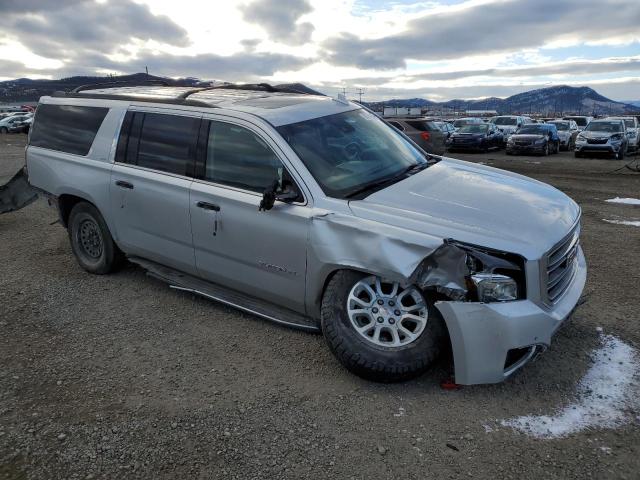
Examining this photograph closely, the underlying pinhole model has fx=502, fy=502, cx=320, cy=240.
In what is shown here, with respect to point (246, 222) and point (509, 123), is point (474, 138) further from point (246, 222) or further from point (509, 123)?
point (246, 222)

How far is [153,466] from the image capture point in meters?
2.68

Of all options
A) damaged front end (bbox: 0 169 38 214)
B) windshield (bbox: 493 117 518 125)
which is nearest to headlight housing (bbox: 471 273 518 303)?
damaged front end (bbox: 0 169 38 214)

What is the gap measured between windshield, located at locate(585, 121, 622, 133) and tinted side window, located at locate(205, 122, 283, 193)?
71.6ft

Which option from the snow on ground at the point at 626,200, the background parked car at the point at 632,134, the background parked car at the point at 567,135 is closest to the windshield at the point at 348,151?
the snow on ground at the point at 626,200

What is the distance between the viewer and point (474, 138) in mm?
23609

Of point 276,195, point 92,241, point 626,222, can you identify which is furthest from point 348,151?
point 626,222

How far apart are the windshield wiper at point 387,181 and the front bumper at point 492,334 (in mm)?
1008

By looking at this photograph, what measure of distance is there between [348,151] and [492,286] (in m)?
1.63

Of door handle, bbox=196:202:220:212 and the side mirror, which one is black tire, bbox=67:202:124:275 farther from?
the side mirror

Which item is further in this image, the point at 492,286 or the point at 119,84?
the point at 119,84

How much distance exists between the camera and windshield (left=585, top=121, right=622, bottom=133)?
837 inches

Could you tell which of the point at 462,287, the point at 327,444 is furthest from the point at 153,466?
the point at 462,287

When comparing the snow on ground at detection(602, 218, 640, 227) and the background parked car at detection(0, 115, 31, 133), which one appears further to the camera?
the background parked car at detection(0, 115, 31, 133)

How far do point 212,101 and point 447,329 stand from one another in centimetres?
270
